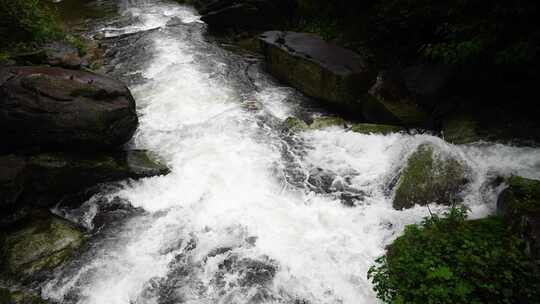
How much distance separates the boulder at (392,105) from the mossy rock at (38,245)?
298 inches

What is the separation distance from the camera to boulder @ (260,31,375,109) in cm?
1040

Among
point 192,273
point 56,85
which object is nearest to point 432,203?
point 192,273

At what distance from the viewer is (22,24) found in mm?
11094

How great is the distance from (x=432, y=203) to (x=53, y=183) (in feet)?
25.5

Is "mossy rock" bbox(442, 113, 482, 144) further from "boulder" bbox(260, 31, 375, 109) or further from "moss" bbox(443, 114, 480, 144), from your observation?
"boulder" bbox(260, 31, 375, 109)

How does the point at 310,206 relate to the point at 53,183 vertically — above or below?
above

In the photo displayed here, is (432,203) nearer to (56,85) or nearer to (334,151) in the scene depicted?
(334,151)

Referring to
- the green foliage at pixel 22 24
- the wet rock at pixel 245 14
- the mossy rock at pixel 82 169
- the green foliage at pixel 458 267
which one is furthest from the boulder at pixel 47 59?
the green foliage at pixel 458 267

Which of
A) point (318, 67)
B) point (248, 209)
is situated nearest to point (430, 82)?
point (318, 67)

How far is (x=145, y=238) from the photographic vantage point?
687 cm

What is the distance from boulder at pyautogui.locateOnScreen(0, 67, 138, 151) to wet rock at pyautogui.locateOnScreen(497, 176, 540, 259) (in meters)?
7.78

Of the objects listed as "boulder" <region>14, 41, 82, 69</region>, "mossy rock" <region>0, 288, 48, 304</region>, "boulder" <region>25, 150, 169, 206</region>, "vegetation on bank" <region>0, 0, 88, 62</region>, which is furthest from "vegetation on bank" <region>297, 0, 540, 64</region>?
"vegetation on bank" <region>0, 0, 88, 62</region>

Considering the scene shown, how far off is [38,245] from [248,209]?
3.95m

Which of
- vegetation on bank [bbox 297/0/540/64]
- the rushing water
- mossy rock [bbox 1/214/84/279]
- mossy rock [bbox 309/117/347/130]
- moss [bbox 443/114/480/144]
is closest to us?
the rushing water
